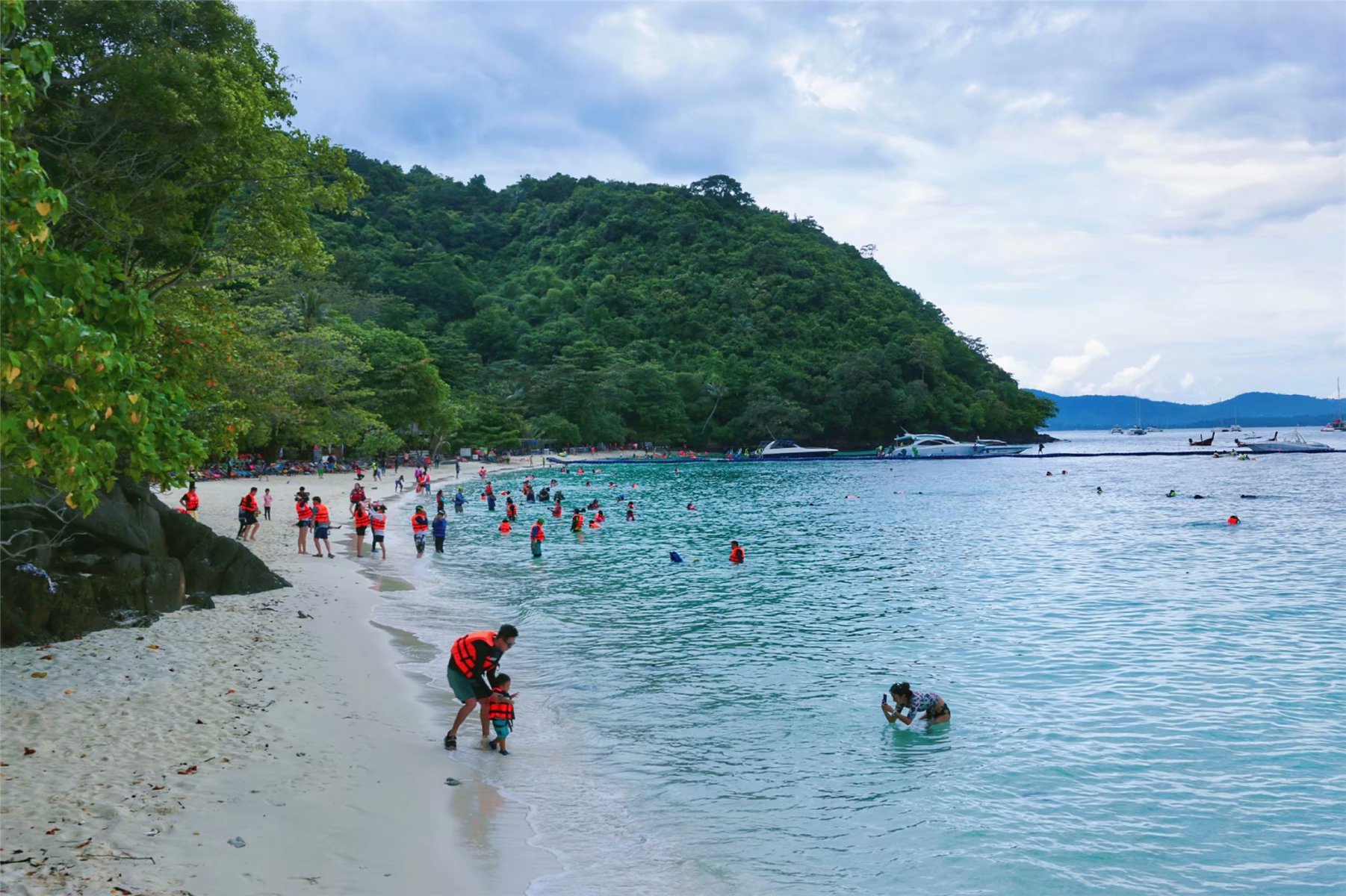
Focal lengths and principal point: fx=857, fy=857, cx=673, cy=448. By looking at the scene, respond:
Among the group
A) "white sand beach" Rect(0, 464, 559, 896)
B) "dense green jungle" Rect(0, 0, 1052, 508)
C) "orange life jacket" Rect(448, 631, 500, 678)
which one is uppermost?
"dense green jungle" Rect(0, 0, 1052, 508)

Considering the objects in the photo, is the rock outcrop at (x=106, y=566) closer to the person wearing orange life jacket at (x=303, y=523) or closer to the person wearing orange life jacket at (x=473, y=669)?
the person wearing orange life jacket at (x=473, y=669)

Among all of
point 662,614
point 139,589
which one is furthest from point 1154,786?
point 139,589

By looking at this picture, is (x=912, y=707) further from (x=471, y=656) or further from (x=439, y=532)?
(x=439, y=532)

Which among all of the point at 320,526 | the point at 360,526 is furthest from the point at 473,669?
the point at 360,526

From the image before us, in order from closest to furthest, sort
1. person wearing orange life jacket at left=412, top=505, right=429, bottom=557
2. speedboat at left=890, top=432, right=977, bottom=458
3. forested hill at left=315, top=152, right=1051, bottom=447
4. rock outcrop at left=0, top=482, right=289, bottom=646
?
rock outcrop at left=0, top=482, right=289, bottom=646
person wearing orange life jacket at left=412, top=505, right=429, bottom=557
forested hill at left=315, top=152, right=1051, bottom=447
speedboat at left=890, top=432, right=977, bottom=458

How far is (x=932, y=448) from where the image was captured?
342 ft

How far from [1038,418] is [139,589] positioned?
139m

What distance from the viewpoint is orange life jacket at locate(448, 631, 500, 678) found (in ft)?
31.8

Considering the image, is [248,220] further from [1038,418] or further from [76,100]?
[1038,418]

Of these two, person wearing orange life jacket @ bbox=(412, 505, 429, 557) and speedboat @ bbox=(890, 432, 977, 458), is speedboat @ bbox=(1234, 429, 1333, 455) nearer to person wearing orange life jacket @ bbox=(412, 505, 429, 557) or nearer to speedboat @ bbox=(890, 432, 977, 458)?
speedboat @ bbox=(890, 432, 977, 458)

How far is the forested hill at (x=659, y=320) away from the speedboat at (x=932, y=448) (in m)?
9.39

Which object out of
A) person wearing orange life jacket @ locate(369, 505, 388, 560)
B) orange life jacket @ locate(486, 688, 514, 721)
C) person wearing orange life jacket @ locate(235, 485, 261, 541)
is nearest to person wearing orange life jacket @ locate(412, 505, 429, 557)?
person wearing orange life jacket @ locate(369, 505, 388, 560)

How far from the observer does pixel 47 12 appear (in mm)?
11906

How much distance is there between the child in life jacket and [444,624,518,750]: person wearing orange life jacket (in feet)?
0.20
